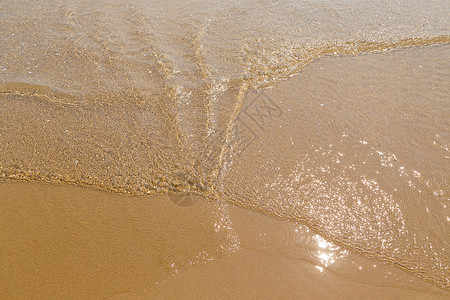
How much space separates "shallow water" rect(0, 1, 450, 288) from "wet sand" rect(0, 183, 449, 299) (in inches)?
6.5

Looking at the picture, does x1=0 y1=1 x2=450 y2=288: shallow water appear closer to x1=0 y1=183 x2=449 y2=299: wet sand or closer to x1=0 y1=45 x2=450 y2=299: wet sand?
x1=0 y1=45 x2=450 y2=299: wet sand

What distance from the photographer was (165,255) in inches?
88.4

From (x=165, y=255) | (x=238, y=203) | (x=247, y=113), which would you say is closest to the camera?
(x=165, y=255)

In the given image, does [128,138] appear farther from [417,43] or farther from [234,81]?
[417,43]

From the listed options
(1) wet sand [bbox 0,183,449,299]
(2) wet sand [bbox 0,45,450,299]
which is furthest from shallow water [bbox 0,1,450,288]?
(1) wet sand [bbox 0,183,449,299]

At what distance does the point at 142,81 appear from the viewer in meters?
3.90

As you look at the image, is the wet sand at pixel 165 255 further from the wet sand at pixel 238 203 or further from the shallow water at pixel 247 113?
the shallow water at pixel 247 113

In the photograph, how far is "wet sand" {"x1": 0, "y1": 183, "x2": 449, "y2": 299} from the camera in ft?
6.82

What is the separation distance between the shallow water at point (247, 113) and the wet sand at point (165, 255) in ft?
0.54

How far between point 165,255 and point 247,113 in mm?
2041

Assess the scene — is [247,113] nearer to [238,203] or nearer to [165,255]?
[238,203]

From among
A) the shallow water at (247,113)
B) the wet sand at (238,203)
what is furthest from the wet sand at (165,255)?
the shallow water at (247,113)

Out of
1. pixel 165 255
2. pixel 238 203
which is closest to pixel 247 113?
pixel 238 203

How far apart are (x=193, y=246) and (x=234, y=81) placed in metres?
2.54
